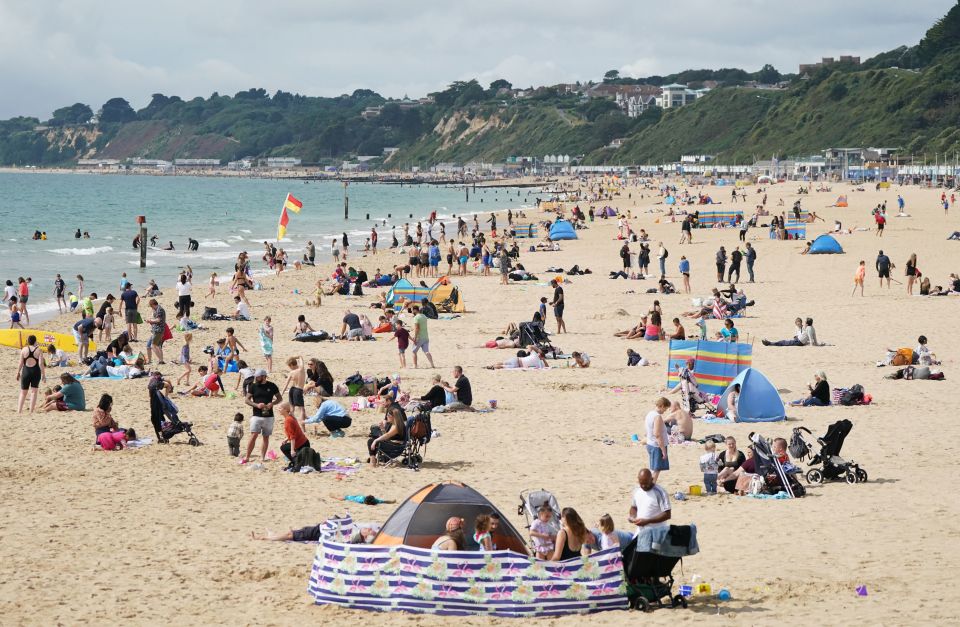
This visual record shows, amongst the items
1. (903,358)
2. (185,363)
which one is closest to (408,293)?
(185,363)

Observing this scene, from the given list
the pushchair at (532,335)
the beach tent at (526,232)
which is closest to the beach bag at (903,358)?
the pushchair at (532,335)

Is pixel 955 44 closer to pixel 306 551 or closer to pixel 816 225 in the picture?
pixel 816 225

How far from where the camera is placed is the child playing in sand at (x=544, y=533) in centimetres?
880

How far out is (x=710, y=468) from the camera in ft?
39.8

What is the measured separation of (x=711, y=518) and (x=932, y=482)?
2779 mm

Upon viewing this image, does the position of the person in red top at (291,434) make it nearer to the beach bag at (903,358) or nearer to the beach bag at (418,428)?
the beach bag at (418,428)

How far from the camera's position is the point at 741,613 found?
8.20 metres

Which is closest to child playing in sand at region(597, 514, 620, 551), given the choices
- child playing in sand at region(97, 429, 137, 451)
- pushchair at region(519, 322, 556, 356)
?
child playing in sand at region(97, 429, 137, 451)

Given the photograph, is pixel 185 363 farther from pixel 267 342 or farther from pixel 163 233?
pixel 163 233

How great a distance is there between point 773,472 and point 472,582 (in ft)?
15.4

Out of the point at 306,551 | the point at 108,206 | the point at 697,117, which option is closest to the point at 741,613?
the point at 306,551

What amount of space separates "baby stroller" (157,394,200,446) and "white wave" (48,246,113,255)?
128 ft

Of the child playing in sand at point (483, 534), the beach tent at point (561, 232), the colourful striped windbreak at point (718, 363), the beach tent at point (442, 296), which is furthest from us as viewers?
the beach tent at point (561, 232)

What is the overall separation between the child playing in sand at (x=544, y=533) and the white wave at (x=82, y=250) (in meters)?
45.7
